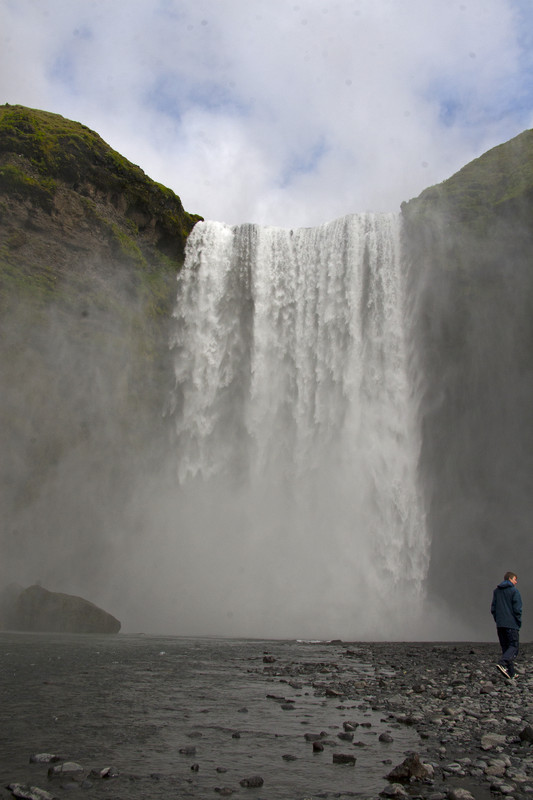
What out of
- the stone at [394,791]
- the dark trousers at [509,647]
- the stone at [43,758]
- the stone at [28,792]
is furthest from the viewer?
the dark trousers at [509,647]

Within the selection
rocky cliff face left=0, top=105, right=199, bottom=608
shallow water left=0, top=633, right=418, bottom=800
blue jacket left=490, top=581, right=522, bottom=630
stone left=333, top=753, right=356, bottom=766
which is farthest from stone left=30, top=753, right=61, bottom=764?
rocky cliff face left=0, top=105, right=199, bottom=608

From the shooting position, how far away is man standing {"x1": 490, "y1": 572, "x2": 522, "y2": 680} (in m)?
10.3

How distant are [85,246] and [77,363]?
6.47 m

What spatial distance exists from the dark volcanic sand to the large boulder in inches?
317

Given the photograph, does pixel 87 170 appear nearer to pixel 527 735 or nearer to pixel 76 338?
pixel 76 338

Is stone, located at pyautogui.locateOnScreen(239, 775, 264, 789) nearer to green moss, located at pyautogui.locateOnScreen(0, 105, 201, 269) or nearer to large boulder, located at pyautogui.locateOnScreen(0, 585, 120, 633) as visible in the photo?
large boulder, located at pyautogui.locateOnScreen(0, 585, 120, 633)

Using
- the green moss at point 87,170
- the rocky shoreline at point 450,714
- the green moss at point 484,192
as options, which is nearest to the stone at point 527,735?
A: the rocky shoreline at point 450,714

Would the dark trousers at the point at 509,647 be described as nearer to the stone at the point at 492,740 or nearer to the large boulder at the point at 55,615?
the stone at the point at 492,740

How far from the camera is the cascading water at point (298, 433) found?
24.9 meters

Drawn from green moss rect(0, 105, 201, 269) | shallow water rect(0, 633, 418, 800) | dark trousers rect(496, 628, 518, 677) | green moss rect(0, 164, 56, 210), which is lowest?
shallow water rect(0, 633, 418, 800)

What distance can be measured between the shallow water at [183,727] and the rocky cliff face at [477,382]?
17.7 metres

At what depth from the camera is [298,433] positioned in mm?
29359

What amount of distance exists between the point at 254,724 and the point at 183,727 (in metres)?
0.79

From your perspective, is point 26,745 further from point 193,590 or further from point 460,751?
point 193,590
